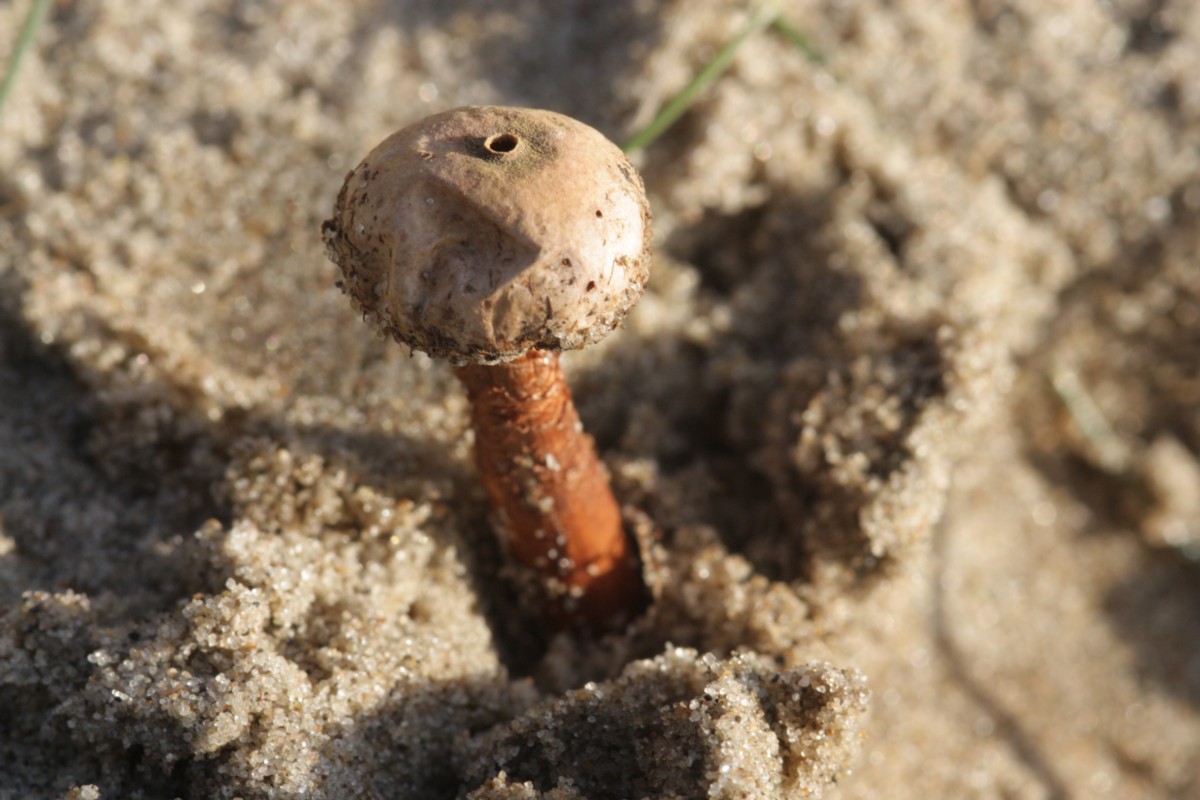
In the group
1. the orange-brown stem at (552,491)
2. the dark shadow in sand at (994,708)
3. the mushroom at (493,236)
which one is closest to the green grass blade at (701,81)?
the orange-brown stem at (552,491)

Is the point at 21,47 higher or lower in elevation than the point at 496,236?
higher

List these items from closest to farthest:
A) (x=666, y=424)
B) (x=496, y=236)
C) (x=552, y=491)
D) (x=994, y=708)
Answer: (x=496, y=236), (x=552, y=491), (x=666, y=424), (x=994, y=708)

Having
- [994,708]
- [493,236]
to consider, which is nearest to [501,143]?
[493,236]

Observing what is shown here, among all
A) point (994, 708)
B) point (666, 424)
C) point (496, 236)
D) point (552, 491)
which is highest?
point (666, 424)

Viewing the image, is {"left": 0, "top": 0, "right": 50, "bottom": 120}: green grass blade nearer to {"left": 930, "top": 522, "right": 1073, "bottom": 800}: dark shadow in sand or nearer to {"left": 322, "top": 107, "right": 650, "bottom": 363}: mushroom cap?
{"left": 322, "top": 107, "right": 650, "bottom": 363}: mushroom cap

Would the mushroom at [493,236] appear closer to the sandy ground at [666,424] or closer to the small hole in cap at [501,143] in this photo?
the small hole in cap at [501,143]

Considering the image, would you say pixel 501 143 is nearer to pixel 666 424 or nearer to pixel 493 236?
pixel 493 236

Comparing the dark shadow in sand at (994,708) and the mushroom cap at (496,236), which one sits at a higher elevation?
the mushroom cap at (496,236)
